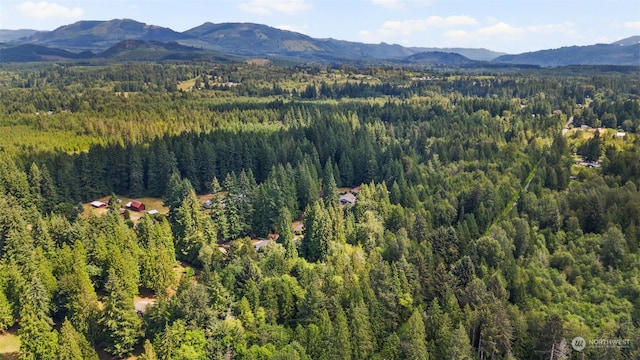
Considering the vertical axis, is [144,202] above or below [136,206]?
below

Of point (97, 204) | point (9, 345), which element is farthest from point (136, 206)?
point (9, 345)

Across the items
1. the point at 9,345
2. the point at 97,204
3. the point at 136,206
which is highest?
the point at 97,204

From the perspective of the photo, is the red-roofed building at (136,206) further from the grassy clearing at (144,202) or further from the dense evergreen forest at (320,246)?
the dense evergreen forest at (320,246)

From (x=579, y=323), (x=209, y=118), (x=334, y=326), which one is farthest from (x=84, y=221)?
(x=209, y=118)

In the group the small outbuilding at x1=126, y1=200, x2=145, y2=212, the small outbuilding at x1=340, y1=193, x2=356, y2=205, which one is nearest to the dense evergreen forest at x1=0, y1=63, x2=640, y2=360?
the small outbuilding at x1=340, y1=193, x2=356, y2=205

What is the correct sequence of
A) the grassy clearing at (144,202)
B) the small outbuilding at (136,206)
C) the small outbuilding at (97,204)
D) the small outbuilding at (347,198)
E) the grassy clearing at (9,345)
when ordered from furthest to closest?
1. the small outbuilding at (347,198)
2. the small outbuilding at (97,204)
3. the small outbuilding at (136,206)
4. the grassy clearing at (144,202)
5. the grassy clearing at (9,345)

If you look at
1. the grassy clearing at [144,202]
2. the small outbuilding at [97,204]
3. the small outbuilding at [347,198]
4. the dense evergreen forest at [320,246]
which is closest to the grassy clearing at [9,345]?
the dense evergreen forest at [320,246]

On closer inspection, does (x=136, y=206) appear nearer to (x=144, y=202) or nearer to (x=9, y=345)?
(x=144, y=202)

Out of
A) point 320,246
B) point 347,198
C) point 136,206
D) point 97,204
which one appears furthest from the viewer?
point 347,198
